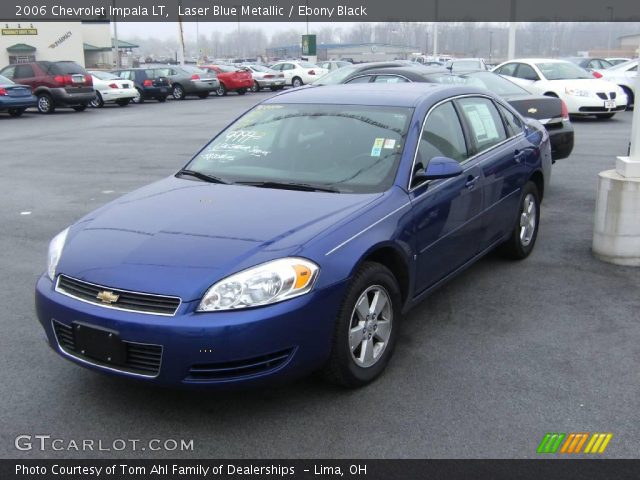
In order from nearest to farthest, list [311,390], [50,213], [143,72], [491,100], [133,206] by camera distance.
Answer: [311,390]
[133,206]
[491,100]
[50,213]
[143,72]

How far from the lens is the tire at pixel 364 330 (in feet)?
11.7

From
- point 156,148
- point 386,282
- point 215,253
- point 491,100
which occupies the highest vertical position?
point 491,100

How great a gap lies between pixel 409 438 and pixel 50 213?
6.19 meters

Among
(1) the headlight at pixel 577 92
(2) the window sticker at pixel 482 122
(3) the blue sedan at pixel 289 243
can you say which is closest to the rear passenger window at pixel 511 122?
(2) the window sticker at pixel 482 122

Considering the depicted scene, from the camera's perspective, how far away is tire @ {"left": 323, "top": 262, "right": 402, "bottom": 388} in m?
3.58

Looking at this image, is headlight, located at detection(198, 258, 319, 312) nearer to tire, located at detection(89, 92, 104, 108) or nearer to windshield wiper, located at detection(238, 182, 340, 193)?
windshield wiper, located at detection(238, 182, 340, 193)

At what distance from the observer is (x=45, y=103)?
77.2 ft

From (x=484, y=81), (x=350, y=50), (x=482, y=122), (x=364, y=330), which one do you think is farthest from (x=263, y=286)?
(x=350, y=50)

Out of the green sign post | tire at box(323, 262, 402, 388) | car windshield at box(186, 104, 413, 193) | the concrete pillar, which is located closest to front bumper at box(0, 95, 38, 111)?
car windshield at box(186, 104, 413, 193)

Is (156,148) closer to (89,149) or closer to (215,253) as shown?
(89,149)

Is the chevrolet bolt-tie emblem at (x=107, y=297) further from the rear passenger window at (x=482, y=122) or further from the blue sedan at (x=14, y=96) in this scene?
the blue sedan at (x=14, y=96)

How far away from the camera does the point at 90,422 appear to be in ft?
11.5

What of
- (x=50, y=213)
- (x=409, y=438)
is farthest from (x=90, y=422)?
(x=50, y=213)

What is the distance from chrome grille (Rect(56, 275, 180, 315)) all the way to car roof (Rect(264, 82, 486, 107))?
2.19m
